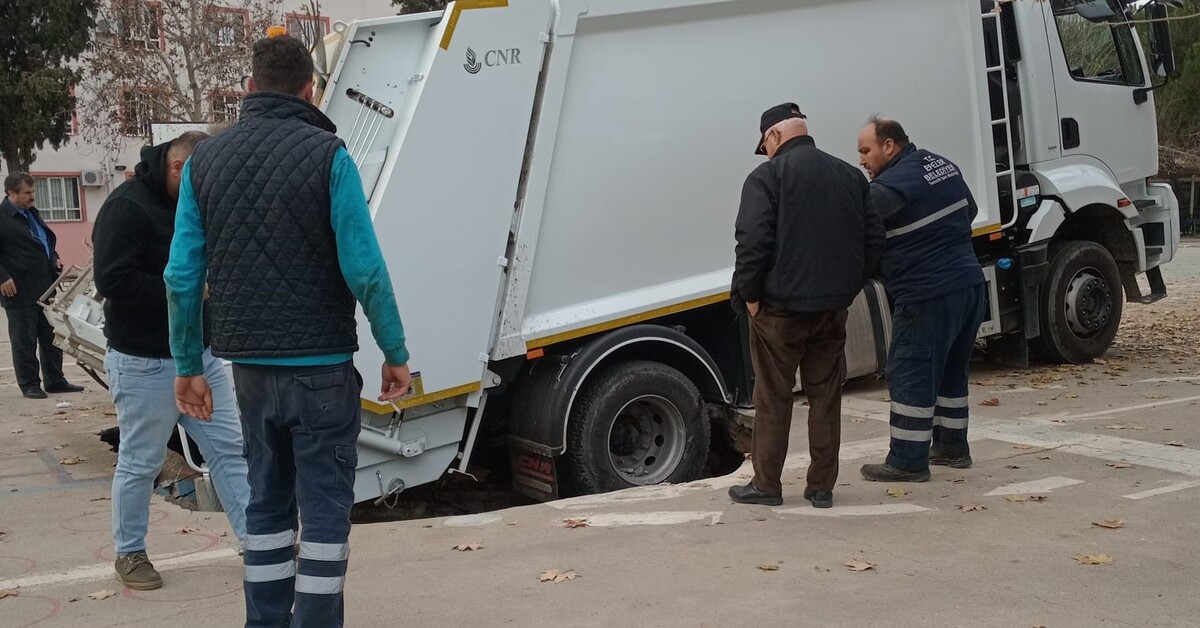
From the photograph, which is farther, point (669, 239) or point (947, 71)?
point (947, 71)

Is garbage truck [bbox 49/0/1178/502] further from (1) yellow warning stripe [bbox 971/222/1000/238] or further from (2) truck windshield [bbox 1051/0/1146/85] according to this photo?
(2) truck windshield [bbox 1051/0/1146/85]

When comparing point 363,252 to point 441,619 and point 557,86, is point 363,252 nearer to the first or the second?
point 441,619

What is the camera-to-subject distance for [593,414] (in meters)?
5.72

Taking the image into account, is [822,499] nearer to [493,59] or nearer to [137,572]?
[493,59]

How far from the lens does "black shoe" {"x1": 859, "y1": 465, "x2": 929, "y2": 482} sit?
17.9ft

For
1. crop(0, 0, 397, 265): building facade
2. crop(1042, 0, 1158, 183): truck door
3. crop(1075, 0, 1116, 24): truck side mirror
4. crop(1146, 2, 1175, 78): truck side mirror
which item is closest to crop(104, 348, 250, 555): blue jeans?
crop(1042, 0, 1158, 183): truck door

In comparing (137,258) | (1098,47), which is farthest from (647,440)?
(1098,47)

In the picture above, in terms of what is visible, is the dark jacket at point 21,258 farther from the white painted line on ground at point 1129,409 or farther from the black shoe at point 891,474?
the white painted line on ground at point 1129,409

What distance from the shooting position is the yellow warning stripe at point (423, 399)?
5102 mm

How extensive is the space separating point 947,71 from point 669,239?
105 inches

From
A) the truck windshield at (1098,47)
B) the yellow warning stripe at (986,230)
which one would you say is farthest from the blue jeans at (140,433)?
the truck windshield at (1098,47)

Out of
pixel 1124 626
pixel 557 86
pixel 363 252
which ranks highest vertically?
pixel 557 86

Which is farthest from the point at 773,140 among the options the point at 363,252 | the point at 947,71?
the point at 947,71

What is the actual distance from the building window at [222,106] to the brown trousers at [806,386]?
19.7 metres
